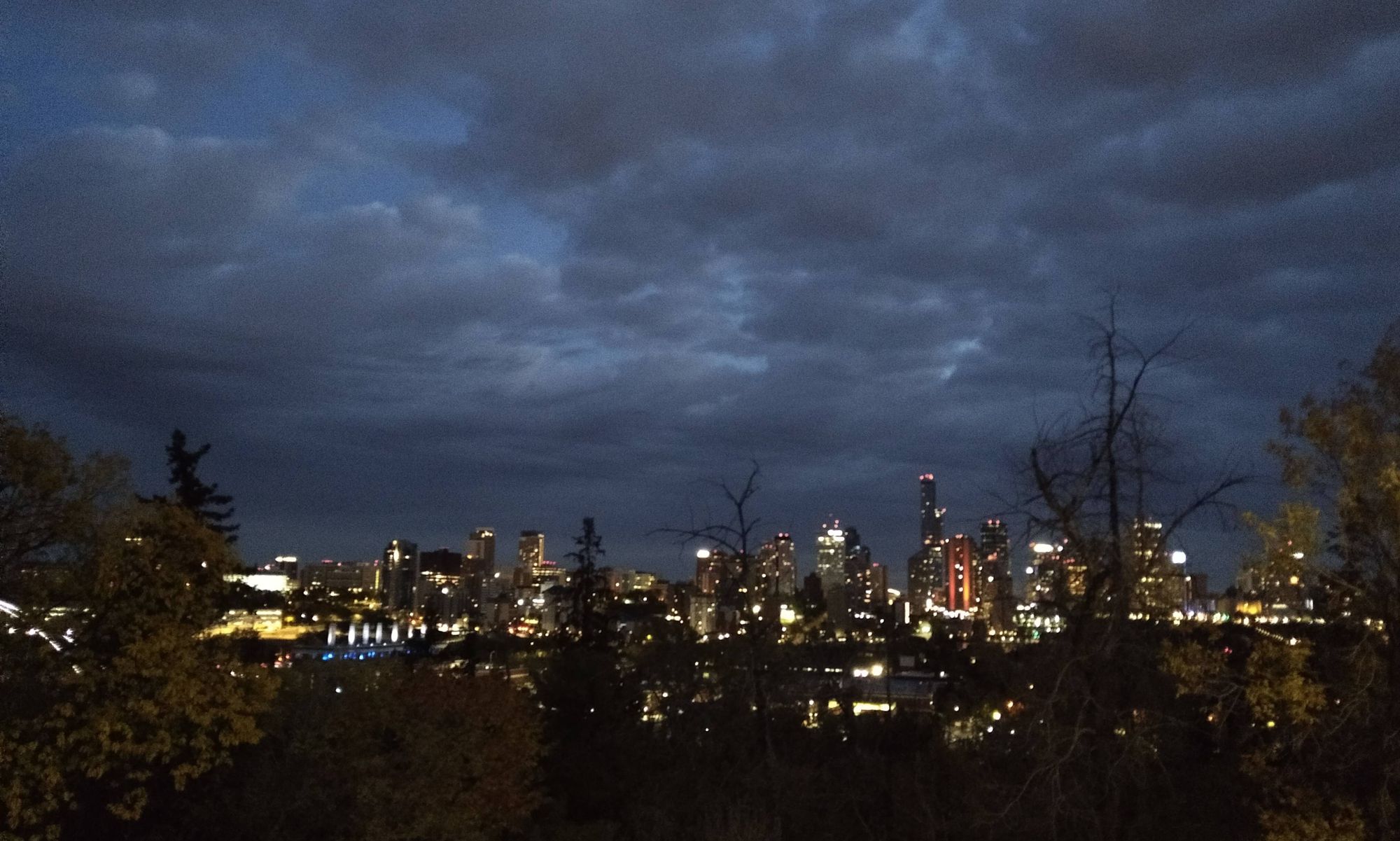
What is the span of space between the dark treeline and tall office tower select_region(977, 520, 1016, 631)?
0.74 metres

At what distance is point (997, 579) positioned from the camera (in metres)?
16.0

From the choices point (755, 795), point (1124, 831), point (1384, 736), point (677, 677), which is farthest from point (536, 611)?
point (1384, 736)

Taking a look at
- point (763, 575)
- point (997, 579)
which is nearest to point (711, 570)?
point (763, 575)

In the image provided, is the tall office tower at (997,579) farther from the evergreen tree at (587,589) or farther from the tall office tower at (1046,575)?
the evergreen tree at (587,589)

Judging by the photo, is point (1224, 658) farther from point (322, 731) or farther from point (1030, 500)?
point (322, 731)

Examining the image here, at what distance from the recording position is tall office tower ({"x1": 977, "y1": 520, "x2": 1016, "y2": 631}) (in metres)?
16.2

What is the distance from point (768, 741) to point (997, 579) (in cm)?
913

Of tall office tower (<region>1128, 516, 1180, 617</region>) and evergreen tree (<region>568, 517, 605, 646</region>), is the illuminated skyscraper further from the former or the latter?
evergreen tree (<region>568, 517, 605, 646</region>)

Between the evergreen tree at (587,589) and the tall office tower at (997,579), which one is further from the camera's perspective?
the evergreen tree at (587,589)

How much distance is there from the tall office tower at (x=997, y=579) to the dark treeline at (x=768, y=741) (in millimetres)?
745

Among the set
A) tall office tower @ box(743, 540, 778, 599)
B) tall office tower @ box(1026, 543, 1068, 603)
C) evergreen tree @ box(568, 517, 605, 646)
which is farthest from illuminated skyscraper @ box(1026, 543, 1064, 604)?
evergreen tree @ box(568, 517, 605, 646)

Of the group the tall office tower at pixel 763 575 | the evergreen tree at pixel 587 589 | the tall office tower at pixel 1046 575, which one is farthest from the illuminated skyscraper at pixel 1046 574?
the evergreen tree at pixel 587 589

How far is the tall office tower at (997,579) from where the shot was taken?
53.1 feet

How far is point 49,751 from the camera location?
15039mm
